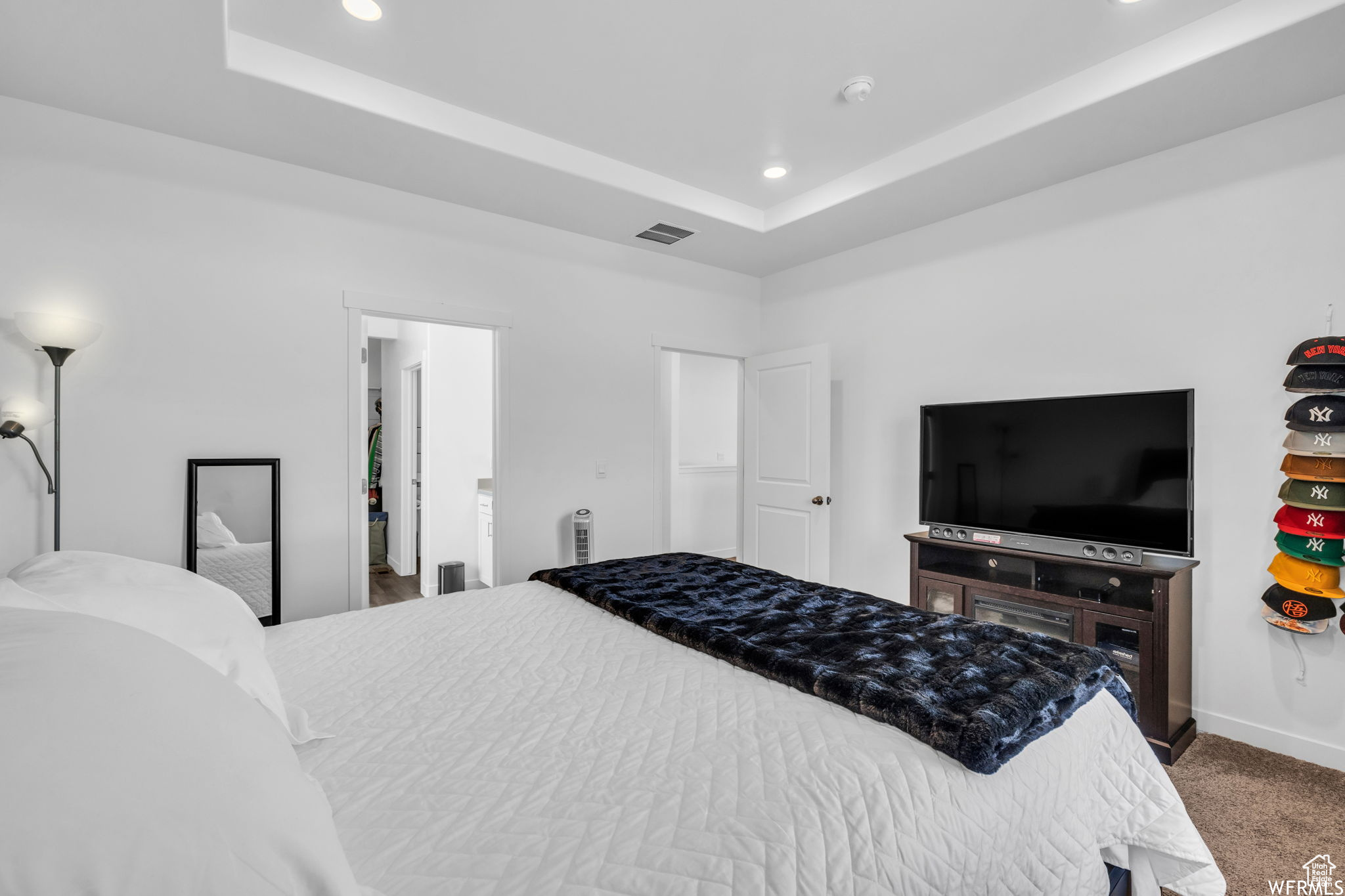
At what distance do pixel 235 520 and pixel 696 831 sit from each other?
111 inches

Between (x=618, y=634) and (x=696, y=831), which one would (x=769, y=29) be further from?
(x=696, y=831)

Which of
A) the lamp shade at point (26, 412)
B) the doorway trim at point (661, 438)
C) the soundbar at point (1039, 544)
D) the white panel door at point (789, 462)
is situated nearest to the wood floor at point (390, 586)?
the doorway trim at point (661, 438)

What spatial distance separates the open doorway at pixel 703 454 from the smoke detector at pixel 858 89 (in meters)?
3.37

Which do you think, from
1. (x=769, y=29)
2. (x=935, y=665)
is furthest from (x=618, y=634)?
(x=769, y=29)

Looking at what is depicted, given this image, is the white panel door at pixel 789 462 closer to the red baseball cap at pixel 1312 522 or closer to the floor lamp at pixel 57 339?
the red baseball cap at pixel 1312 522

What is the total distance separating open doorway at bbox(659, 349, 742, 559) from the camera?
21.1 feet

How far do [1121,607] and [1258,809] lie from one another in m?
0.78

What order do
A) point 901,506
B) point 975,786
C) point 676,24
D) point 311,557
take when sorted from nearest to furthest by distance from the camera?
point 975,786 < point 676,24 < point 311,557 < point 901,506

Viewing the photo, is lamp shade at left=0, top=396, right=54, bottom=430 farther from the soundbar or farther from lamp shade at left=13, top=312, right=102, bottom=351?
the soundbar

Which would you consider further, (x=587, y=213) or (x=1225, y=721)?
(x=587, y=213)

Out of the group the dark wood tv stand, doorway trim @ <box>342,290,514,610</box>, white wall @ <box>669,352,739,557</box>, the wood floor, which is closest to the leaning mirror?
doorway trim @ <box>342,290,514,610</box>

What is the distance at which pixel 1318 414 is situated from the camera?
7.60ft

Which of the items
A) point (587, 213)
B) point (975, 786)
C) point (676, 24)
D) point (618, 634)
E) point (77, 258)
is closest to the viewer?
point (975, 786)

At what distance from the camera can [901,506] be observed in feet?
12.9
